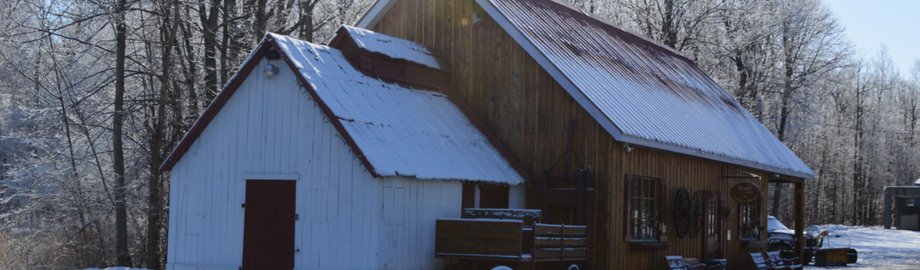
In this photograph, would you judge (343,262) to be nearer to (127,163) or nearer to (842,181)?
(127,163)

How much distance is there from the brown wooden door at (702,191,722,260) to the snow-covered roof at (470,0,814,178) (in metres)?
1.09

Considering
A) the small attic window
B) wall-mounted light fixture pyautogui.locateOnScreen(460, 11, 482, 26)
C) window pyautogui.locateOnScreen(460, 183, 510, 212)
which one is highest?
wall-mounted light fixture pyautogui.locateOnScreen(460, 11, 482, 26)

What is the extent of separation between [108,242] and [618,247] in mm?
14251

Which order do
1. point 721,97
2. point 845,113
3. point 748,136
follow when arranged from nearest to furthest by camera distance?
point 748,136 → point 721,97 → point 845,113

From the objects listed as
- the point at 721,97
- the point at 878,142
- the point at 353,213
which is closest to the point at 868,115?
the point at 878,142

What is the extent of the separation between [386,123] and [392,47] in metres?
2.65

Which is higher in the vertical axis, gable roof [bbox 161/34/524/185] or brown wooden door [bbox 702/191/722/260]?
gable roof [bbox 161/34/524/185]

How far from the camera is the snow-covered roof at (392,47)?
18.8 m

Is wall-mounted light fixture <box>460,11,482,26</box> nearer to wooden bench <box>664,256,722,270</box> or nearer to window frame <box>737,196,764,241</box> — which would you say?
wooden bench <box>664,256,722,270</box>

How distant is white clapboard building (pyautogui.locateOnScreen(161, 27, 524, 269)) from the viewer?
638 inches

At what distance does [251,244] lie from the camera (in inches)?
672

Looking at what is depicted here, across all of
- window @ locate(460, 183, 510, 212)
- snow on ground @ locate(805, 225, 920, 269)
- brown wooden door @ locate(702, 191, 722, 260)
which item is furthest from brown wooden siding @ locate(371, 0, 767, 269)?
snow on ground @ locate(805, 225, 920, 269)

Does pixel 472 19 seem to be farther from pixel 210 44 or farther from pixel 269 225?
pixel 210 44

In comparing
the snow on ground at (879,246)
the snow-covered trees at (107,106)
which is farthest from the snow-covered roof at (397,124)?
the snow on ground at (879,246)
